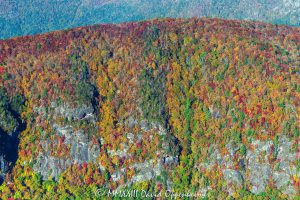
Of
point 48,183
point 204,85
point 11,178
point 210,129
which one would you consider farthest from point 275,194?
point 11,178

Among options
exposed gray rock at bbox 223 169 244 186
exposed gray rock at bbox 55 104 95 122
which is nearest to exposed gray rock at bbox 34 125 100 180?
exposed gray rock at bbox 55 104 95 122

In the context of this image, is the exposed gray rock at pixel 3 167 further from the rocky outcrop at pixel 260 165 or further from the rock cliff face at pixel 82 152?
the rocky outcrop at pixel 260 165

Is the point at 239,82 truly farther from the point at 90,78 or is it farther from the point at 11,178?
the point at 11,178

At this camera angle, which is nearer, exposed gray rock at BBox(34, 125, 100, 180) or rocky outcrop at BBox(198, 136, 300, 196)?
rocky outcrop at BBox(198, 136, 300, 196)

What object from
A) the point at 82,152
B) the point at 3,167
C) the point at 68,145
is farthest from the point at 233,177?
the point at 3,167

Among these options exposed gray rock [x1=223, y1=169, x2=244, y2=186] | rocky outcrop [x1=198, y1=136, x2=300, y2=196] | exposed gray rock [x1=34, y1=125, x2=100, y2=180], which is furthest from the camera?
exposed gray rock [x1=34, y1=125, x2=100, y2=180]

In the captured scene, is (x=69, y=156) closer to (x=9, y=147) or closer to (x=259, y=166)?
(x=9, y=147)

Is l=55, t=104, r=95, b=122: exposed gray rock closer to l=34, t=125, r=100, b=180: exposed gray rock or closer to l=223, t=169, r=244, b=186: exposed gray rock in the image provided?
l=34, t=125, r=100, b=180: exposed gray rock

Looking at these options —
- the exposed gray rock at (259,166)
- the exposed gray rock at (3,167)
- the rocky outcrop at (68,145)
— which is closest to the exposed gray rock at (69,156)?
the rocky outcrop at (68,145)
